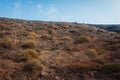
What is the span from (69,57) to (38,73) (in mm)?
3791

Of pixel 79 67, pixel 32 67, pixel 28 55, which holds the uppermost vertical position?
pixel 28 55

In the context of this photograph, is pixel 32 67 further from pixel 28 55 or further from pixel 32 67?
pixel 28 55

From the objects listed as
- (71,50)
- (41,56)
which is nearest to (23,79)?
(41,56)

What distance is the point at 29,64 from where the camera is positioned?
1098 centimetres

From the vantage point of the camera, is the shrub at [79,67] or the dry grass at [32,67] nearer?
the dry grass at [32,67]

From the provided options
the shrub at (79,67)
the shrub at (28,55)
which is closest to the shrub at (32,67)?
the shrub at (28,55)

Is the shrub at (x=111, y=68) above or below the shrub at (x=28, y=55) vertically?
below

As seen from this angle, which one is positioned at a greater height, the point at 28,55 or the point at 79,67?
the point at 28,55

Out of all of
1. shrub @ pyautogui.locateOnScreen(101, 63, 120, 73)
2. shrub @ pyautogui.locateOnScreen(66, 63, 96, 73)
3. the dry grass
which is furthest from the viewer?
shrub @ pyautogui.locateOnScreen(66, 63, 96, 73)

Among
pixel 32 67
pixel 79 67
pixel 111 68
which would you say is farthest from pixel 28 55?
pixel 111 68

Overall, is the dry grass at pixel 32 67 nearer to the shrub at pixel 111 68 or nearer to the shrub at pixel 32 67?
the shrub at pixel 32 67

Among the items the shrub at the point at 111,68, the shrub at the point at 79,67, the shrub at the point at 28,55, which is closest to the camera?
the shrub at the point at 111,68

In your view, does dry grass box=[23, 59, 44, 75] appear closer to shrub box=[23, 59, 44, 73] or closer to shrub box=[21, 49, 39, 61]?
shrub box=[23, 59, 44, 73]

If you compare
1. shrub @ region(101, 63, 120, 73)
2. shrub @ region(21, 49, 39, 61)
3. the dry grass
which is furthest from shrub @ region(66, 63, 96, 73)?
shrub @ region(21, 49, 39, 61)
